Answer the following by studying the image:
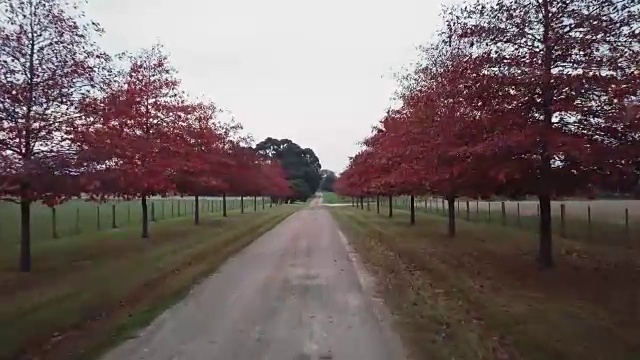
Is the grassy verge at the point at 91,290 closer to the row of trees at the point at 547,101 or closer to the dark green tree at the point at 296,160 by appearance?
the row of trees at the point at 547,101

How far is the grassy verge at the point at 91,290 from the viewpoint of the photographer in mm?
8453

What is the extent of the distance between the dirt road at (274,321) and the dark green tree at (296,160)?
12021 cm

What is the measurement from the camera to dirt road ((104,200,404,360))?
7754 mm

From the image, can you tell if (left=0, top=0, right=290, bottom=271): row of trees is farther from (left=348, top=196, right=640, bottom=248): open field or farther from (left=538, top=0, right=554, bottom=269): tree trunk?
(left=348, top=196, right=640, bottom=248): open field

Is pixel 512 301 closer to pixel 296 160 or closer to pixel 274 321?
pixel 274 321

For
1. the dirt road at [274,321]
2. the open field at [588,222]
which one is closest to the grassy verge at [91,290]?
the dirt road at [274,321]

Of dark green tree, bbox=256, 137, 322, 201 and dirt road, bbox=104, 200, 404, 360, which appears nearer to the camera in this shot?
dirt road, bbox=104, 200, 404, 360

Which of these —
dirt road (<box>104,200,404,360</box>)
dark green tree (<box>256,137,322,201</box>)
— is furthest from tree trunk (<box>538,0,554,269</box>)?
dark green tree (<box>256,137,322,201</box>)

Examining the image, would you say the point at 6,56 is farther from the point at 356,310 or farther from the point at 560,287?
the point at 560,287

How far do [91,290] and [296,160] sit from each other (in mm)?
128184

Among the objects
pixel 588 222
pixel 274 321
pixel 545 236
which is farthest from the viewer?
pixel 588 222

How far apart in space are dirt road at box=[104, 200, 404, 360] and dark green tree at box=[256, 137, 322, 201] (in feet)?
394

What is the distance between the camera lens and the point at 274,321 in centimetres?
965

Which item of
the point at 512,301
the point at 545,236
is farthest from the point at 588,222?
the point at 512,301
